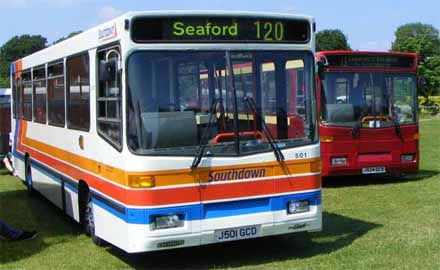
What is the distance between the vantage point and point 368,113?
44.2ft

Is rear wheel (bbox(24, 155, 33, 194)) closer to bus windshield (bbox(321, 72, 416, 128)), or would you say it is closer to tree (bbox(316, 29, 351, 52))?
bus windshield (bbox(321, 72, 416, 128))

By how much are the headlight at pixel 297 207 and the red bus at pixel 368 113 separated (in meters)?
5.66

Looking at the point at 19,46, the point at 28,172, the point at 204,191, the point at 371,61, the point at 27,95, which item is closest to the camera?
the point at 204,191

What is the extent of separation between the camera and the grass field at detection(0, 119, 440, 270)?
24.8ft

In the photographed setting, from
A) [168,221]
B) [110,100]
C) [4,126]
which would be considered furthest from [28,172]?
[4,126]

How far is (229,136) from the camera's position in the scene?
23.6ft

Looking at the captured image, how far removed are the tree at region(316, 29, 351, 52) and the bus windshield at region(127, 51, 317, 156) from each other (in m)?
98.3

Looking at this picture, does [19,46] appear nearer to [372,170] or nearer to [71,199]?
[372,170]

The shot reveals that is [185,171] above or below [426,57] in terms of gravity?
below

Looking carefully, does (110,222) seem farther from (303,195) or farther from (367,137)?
(367,137)

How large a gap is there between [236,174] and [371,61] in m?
7.09

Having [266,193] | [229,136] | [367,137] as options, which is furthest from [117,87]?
[367,137]

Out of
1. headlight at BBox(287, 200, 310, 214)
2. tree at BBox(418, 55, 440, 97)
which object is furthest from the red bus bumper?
tree at BBox(418, 55, 440, 97)

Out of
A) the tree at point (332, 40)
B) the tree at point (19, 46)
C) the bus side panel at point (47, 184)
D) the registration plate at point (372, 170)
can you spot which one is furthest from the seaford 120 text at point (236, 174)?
the tree at point (332, 40)
